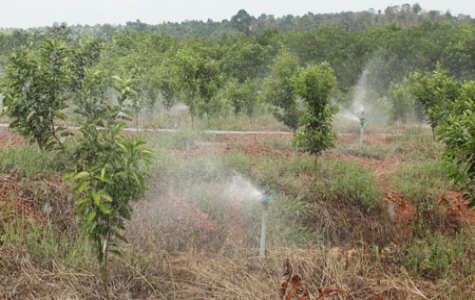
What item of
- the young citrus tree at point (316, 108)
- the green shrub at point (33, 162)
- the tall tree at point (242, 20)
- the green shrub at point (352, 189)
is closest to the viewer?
the green shrub at point (33, 162)

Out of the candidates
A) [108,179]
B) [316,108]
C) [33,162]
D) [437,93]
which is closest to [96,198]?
[108,179]

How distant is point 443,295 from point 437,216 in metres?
4.01

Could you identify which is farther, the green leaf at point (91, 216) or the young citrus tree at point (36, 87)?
the young citrus tree at point (36, 87)

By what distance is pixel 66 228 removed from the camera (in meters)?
6.10

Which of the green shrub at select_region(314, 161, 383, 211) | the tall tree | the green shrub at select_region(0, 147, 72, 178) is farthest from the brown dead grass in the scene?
the tall tree

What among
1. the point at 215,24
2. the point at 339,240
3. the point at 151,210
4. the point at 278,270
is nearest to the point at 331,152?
the point at 339,240

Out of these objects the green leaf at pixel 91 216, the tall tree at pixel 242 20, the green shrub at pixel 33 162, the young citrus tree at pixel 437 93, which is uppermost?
the tall tree at pixel 242 20

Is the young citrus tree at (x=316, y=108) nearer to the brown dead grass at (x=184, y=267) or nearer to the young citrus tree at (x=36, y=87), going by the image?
the brown dead grass at (x=184, y=267)

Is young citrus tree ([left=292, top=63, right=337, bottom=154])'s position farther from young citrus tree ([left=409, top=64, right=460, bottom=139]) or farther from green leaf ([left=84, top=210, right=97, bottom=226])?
green leaf ([left=84, top=210, right=97, bottom=226])

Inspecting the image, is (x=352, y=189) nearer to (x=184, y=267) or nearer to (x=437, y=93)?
(x=184, y=267)

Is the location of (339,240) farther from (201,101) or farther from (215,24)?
(215,24)

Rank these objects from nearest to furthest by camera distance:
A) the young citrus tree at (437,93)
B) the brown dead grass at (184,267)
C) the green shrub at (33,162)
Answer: the brown dead grass at (184,267)
the green shrub at (33,162)
the young citrus tree at (437,93)

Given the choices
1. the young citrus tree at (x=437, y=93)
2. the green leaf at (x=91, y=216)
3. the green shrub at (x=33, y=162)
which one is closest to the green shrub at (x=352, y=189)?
the green shrub at (x=33, y=162)

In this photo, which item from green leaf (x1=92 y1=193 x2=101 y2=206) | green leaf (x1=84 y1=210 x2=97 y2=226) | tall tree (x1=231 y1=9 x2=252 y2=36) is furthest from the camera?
tall tree (x1=231 y1=9 x2=252 y2=36)
